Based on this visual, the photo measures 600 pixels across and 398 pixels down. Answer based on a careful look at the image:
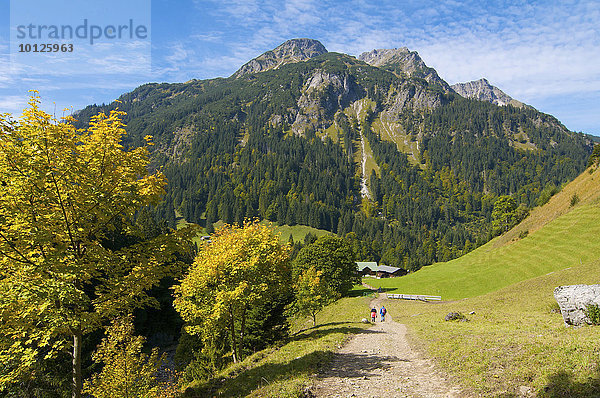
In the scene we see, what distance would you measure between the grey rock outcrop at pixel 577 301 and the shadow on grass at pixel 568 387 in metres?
11.2

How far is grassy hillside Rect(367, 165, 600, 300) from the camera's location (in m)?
53.5

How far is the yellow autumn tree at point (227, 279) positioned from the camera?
22094mm

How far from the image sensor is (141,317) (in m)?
59.6

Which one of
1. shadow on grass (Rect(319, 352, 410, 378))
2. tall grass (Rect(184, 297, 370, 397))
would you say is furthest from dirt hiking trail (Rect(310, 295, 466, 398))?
tall grass (Rect(184, 297, 370, 397))

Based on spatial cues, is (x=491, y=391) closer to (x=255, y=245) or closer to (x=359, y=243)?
(x=255, y=245)

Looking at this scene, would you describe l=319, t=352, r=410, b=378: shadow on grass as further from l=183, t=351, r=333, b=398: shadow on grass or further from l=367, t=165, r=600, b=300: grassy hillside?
l=367, t=165, r=600, b=300: grassy hillside

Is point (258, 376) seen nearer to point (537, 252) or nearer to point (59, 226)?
point (59, 226)

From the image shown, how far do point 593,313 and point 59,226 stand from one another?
26649 millimetres

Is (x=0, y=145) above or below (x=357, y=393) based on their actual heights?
above

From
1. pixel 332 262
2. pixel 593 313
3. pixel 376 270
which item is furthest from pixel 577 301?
pixel 376 270

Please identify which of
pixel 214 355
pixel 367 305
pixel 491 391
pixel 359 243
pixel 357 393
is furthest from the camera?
pixel 359 243

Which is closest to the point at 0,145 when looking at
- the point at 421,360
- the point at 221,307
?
the point at 221,307

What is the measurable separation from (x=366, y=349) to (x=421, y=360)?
18.4 feet

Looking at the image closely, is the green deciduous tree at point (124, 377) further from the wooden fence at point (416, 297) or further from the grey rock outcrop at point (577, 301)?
the wooden fence at point (416, 297)
